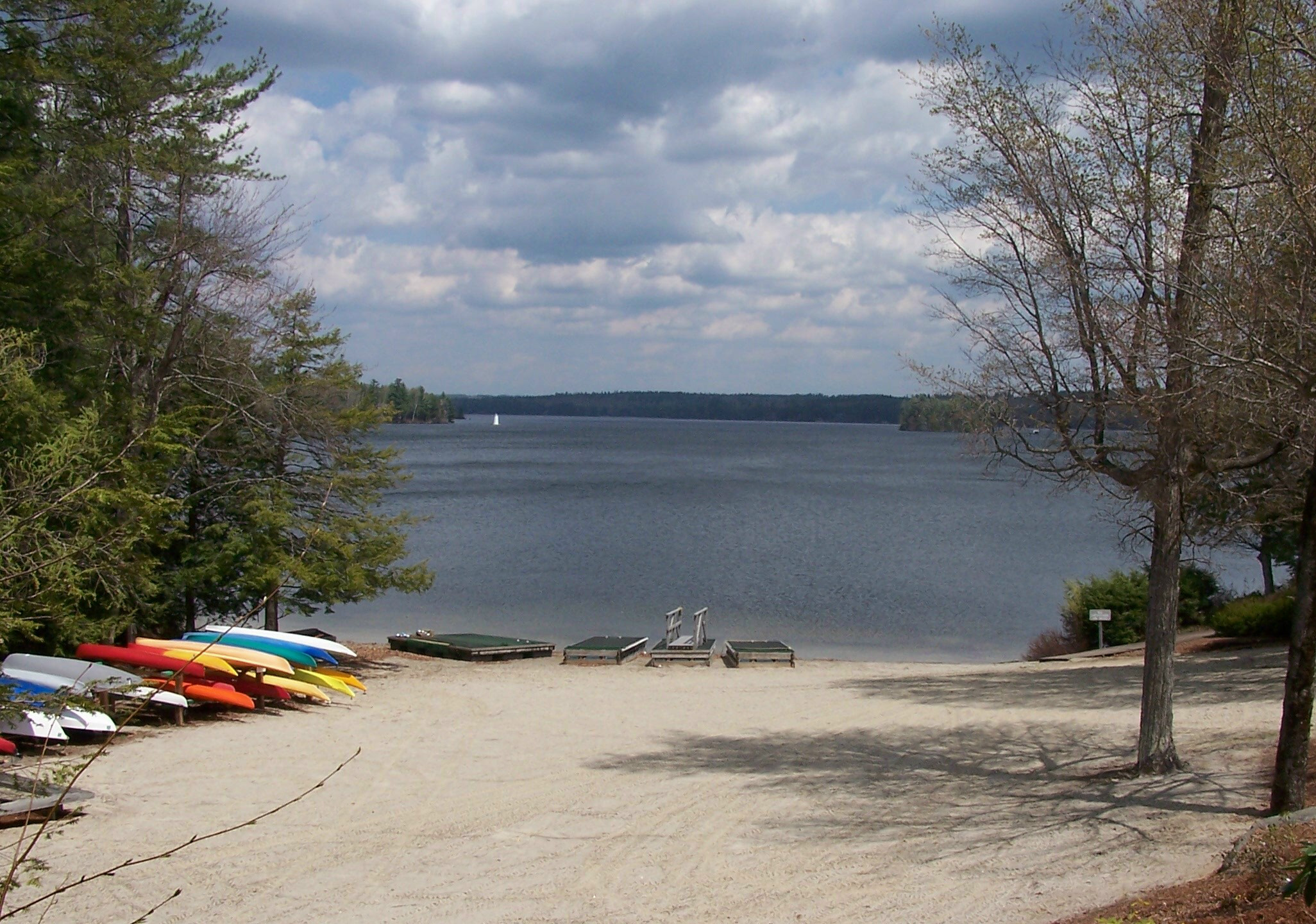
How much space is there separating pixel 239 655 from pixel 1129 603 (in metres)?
19.0

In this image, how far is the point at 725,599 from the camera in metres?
34.6

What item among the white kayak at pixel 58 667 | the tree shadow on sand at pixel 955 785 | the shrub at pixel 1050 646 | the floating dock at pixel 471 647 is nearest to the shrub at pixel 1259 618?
the shrub at pixel 1050 646

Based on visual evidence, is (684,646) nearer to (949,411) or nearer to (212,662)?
(212,662)

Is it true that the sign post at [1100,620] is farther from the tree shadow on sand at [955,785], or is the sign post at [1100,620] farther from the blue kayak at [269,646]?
the blue kayak at [269,646]

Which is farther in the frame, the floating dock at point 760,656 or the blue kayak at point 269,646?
the floating dock at point 760,656

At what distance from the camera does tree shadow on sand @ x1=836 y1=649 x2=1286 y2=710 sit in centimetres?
1505

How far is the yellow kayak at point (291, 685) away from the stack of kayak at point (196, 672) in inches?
0.5

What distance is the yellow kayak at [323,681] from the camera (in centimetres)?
1700

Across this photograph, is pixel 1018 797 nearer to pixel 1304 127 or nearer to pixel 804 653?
pixel 1304 127

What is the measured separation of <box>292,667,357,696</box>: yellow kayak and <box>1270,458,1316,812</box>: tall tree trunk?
13.3 metres

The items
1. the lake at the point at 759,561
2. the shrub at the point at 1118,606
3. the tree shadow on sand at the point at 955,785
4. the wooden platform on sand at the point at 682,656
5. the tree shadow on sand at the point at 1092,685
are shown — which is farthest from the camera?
the lake at the point at 759,561

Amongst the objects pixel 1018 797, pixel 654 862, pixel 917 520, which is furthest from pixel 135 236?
pixel 917 520

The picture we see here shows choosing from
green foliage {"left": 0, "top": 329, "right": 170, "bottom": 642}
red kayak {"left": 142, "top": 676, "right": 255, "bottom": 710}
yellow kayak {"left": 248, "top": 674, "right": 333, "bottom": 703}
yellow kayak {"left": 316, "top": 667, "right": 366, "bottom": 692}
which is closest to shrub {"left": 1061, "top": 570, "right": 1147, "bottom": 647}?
yellow kayak {"left": 316, "top": 667, "right": 366, "bottom": 692}

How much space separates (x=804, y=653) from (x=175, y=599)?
14.5 m
